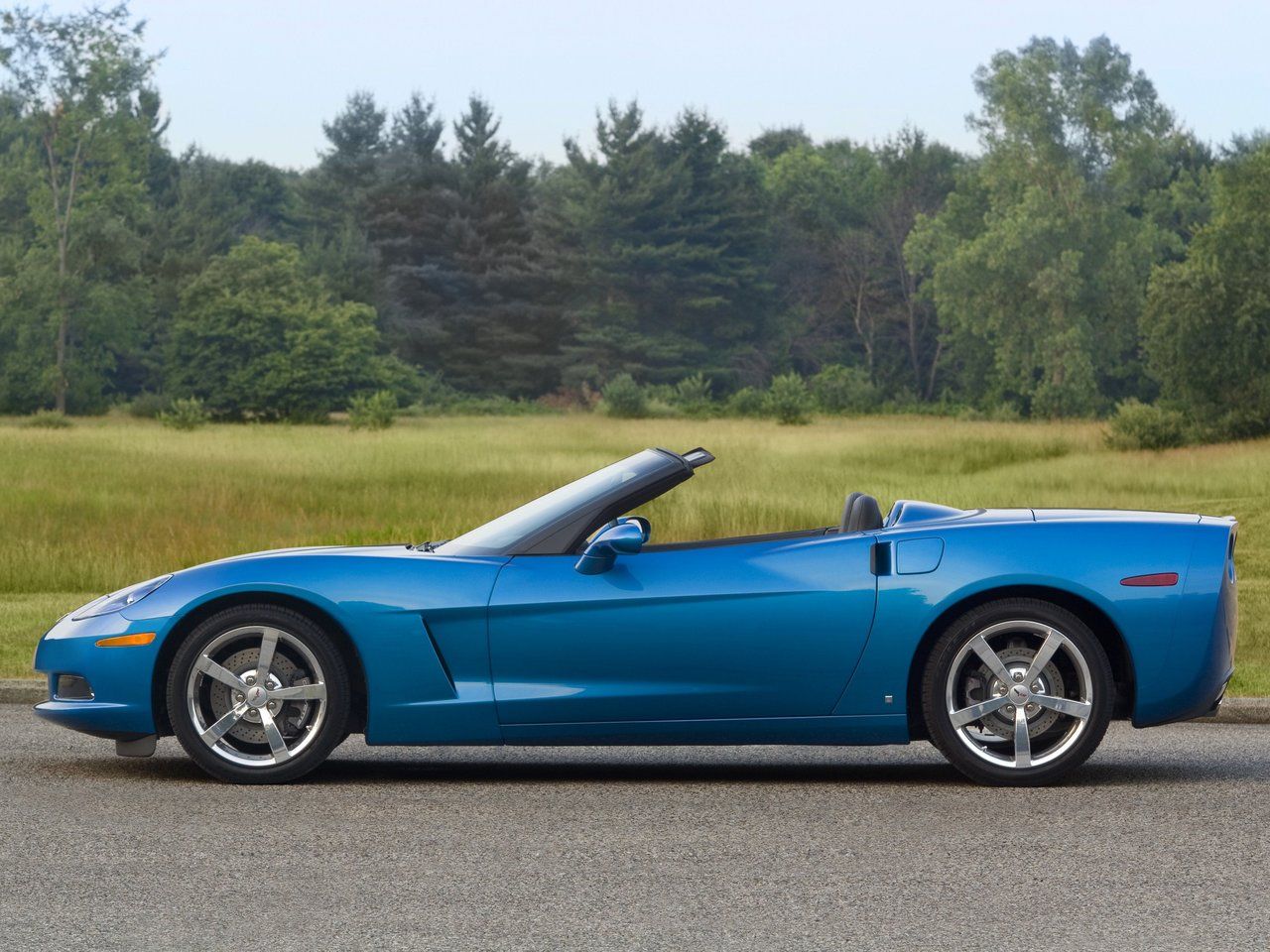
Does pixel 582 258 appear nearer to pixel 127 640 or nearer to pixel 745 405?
pixel 745 405

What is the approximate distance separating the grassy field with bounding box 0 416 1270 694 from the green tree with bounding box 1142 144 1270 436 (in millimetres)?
6568

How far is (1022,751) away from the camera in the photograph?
7.00 meters

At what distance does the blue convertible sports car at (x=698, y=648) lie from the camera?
6.96 metres

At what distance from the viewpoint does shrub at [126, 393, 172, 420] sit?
73312 millimetres

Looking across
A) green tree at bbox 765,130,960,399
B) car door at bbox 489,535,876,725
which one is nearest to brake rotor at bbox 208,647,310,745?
car door at bbox 489,535,876,725

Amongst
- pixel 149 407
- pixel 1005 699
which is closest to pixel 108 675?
pixel 1005 699

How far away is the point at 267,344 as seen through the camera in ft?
239

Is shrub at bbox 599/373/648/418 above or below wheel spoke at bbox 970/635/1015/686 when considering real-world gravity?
above

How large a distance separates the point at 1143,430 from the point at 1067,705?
41.2m

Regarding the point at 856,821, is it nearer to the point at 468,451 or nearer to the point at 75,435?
the point at 468,451

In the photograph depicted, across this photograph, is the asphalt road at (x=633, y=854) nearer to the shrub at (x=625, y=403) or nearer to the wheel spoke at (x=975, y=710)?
the wheel spoke at (x=975, y=710)

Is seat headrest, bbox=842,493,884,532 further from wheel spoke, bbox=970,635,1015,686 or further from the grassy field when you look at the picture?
the grassy field

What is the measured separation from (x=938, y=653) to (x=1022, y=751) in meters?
0.49

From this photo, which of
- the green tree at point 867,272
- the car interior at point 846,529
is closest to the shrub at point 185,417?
the green tree at point 867,272
